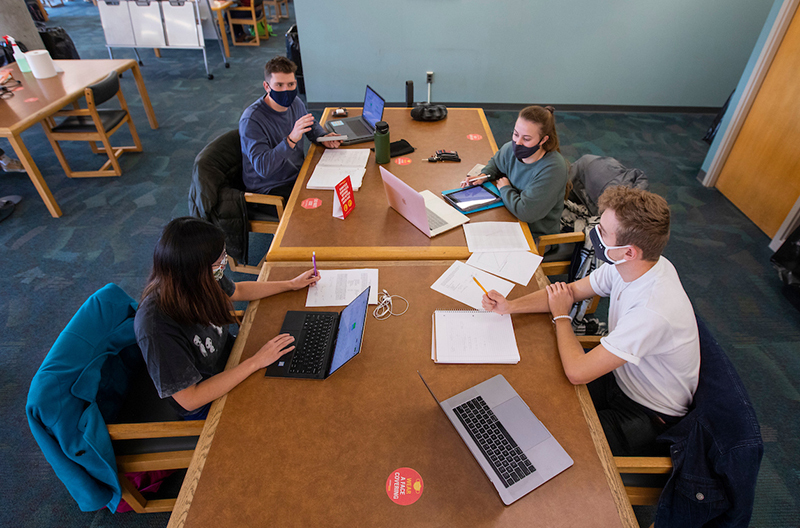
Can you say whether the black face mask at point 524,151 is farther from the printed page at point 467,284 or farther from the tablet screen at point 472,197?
the printed page at point 467,284

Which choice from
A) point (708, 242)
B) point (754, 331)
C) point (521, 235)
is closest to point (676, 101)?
point (708, 242)

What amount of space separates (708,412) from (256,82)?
20.3 ft

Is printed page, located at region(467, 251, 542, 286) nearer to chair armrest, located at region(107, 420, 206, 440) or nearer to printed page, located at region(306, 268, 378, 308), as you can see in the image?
printed page, located at region(306, 268, 378, 308)

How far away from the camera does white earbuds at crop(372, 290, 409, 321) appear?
1.58 m

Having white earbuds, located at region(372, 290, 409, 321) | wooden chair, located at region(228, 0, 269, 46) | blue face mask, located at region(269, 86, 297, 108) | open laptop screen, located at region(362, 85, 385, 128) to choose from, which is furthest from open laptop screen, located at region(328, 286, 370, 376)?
wooden chair, located at region(228, 0, 269, 46)

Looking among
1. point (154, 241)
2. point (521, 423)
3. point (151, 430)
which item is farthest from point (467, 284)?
point (154, 241)

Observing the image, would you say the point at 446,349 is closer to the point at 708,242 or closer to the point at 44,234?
the point at 708,242

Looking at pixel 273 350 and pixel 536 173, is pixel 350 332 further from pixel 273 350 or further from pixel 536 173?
pixel 536 173

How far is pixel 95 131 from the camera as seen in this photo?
12.1ft

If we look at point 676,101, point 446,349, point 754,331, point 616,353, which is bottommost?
point 754,331

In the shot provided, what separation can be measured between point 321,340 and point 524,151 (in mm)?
1335

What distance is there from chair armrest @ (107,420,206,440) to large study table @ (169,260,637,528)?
15 cm

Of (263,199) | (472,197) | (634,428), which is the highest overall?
(472,197)

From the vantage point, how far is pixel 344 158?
8.43 feet
